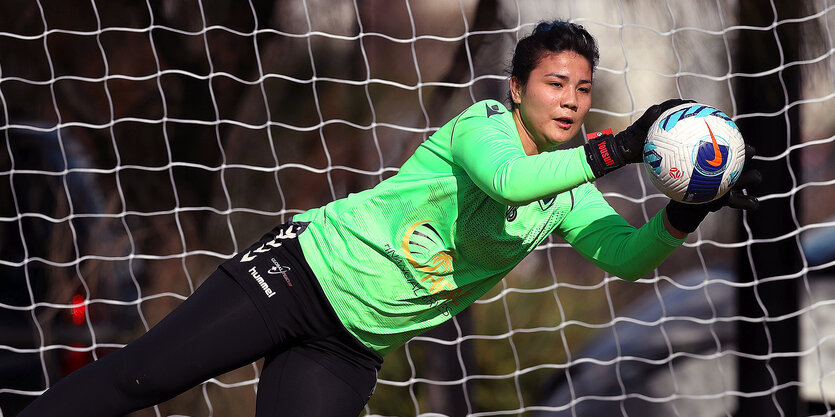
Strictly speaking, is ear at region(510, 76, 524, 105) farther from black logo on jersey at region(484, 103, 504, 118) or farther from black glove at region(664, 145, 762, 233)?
black glove at region(664, 145, 762, 233)

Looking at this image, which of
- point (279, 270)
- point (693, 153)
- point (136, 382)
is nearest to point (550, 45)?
point (693, 153)

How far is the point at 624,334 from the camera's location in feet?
16.4

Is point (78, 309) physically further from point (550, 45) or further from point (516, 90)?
point (550, 45)

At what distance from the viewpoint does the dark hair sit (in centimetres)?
254

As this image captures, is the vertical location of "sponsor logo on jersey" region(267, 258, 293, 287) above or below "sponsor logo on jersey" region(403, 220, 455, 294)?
below

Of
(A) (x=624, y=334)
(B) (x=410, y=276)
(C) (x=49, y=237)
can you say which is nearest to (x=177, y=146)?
(C) (x=49, y=237)

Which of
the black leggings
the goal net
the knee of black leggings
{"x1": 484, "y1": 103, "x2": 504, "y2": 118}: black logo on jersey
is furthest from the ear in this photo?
the goal net

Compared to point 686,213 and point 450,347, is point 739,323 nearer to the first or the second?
point 450,347

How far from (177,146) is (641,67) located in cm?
243

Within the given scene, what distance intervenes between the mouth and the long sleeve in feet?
0.99

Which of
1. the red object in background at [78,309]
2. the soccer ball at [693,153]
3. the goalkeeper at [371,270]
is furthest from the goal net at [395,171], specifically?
the soccer ball at [693,153]

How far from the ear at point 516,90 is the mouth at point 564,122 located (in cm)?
14

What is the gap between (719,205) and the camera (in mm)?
2357

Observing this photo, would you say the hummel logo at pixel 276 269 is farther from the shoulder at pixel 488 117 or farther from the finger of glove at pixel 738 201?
the finger of glove at pixel 738 201
